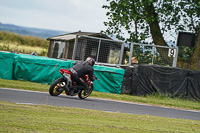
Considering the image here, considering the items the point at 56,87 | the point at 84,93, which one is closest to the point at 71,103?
the point at 56,87

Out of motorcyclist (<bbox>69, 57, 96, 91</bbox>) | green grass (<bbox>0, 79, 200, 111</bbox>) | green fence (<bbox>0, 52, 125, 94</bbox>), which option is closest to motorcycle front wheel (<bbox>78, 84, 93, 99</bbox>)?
motorcyclist (<bbox>69, 57, 96, 91</bbox>)

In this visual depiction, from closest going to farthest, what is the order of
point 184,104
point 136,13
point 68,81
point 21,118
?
point 21,118, point 68,81, point 184,104, point 136,13

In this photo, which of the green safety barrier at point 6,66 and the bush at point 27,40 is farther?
the bush at point 27,40

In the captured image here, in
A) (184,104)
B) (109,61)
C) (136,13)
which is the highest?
(136,13)

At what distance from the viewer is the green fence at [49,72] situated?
17.5 meters

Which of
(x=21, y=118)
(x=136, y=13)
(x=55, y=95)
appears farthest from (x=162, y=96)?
(x=21, y=118)

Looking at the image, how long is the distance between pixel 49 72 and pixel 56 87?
4637 millimetres

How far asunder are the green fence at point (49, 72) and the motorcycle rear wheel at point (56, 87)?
14.3ft

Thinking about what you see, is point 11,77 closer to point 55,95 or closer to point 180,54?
point 55,95

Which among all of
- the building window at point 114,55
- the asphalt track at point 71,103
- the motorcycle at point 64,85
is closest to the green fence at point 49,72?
the building window at point 114,55

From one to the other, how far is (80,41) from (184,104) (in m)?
6.42

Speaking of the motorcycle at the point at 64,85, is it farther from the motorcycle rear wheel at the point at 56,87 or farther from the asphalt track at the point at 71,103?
the asphalt track at the point at 71,103

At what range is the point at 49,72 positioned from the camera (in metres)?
17.6

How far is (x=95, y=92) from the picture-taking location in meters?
16.9
